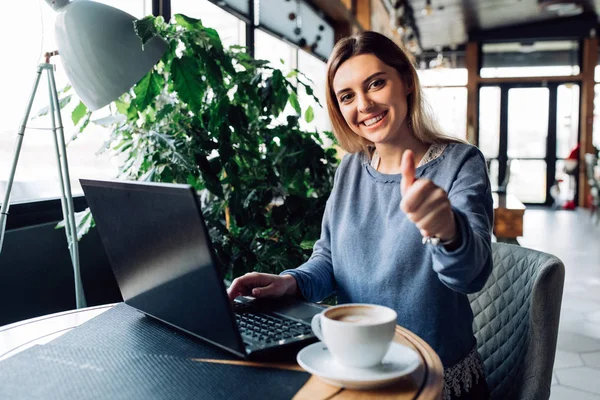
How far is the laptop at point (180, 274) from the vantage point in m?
0.72

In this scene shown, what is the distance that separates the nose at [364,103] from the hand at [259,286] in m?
0.43

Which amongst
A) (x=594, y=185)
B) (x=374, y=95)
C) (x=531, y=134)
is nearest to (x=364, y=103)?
(x=374, y=95)

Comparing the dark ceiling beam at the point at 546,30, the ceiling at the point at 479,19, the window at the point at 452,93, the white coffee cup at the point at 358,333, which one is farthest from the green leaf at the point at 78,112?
the dark ceiling beam at the point at 546,30

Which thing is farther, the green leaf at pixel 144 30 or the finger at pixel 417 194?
the green leaf at pixel 144 30

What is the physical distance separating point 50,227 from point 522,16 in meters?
10.2

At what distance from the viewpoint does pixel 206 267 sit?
2.35 ft

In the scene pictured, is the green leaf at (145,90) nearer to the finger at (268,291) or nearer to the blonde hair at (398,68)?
the blonde hair at (398,68)

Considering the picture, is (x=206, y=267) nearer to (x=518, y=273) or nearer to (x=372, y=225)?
(x=372, y=225)

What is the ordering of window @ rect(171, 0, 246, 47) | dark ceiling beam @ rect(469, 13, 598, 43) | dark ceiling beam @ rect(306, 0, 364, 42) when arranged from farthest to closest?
dark ceiling beam @ rect(469, 13, 598, 43), dark ceiling beam @ rect(306, 0, 364, 42), window @ rect(171, 0, 246, 47)

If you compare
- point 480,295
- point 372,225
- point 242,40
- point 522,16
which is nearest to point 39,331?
point 372,225

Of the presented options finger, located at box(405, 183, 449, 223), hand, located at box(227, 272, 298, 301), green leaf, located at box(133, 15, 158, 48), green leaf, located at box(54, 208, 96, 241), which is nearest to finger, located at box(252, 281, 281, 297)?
hand, located at box(227, 272, 298, 301)

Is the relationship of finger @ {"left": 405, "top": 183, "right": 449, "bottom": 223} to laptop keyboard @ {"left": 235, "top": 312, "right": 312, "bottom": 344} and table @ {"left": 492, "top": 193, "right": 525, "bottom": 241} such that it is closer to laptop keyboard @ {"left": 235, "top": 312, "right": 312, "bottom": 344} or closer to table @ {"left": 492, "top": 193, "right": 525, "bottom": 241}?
laptop keyboard @ {"left": 235, "top": 312, "right": 312, "bottom": 344}

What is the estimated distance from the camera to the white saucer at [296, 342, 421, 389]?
682 millimetres

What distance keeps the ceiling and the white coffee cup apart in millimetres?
8907
